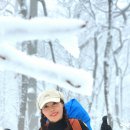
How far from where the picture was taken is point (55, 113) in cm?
191

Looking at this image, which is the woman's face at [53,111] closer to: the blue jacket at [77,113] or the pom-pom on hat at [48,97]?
the pom-pom on hat at [48,97]

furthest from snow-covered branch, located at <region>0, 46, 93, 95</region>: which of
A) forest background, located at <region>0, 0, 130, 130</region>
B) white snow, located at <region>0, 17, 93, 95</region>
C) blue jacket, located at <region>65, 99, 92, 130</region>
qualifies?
forest background, located at <region>0, 0, 130, 130</region>

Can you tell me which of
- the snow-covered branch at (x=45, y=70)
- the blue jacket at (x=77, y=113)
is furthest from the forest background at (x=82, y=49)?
the snow-covered branch at (x=45, y=70)

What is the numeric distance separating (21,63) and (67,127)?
22.4 inches

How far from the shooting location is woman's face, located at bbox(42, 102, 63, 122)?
191 centimetres

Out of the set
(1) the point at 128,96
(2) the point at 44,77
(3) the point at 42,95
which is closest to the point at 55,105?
(3) the point at 42,95

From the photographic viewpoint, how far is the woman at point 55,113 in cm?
191

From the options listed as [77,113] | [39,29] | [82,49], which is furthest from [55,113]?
[82,49]

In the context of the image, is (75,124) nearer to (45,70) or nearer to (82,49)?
(45,70)

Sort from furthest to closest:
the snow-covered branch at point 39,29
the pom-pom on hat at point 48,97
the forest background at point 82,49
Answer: the forest background at point 82,49, the pom-pom on hat at point 48,97, the snow-covered branch at point 39,29

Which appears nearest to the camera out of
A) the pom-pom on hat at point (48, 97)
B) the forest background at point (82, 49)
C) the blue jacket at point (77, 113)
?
the pom-pom on hat at point (48, 97)

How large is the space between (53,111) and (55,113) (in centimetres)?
1

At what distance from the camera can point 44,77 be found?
1.47m

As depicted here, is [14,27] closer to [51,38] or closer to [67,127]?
[51,38]
